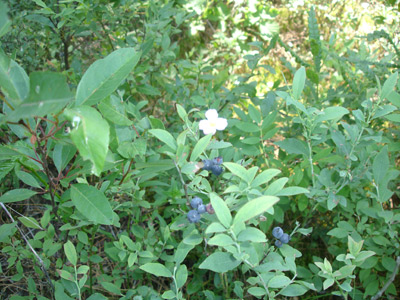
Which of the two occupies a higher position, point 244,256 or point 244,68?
point 244,256

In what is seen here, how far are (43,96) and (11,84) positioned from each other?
0.44ft

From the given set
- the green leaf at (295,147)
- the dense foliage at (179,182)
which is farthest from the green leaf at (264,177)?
the green leaf at (295,147)

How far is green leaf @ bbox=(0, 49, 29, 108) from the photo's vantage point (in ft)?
2.18

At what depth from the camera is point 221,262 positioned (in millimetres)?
913

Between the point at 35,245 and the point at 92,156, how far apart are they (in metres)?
0.90

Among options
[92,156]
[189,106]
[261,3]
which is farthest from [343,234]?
[261,3]

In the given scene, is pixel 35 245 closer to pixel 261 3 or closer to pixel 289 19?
pixel 261 3

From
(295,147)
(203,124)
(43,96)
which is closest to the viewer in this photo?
(43,96)

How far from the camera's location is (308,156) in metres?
1.46

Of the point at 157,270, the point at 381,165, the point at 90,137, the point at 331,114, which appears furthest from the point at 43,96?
the point at 381,165

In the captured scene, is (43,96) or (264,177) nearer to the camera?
(43,96)

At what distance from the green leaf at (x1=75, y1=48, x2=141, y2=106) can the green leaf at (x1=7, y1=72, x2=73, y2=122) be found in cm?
10

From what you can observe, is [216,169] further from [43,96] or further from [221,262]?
[43,96]

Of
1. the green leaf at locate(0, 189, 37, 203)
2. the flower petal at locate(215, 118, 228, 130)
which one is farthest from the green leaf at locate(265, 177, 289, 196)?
the green leaf at locate(0, 189, 37, 203)
